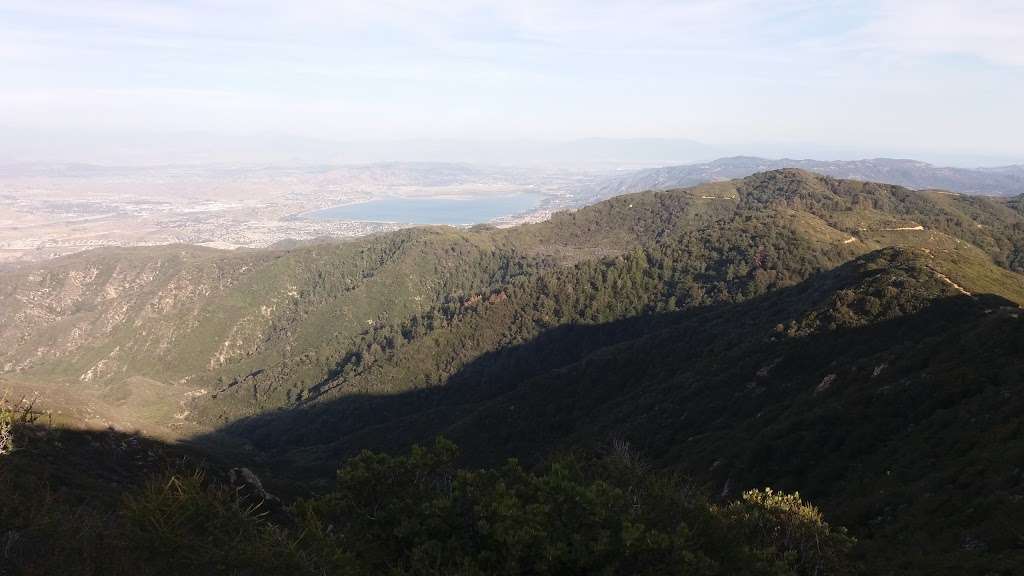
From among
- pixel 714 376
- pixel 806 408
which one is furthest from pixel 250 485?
pixel 714 376

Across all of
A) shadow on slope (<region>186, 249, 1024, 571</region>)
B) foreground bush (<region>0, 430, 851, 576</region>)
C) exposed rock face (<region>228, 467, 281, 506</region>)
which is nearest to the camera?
foreground bush (<region>0, 430, 851, 576</region>)

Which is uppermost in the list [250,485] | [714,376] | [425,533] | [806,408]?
[425,533]

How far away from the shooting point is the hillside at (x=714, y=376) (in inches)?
1287

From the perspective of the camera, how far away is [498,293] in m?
164

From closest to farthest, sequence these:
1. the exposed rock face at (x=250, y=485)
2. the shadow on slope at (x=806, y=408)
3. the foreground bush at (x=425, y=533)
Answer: the foreground bush at (x=425, y=533) < the shadow on slope at (x=806, y=408) < the exposed rock face at (x=250, y=485)

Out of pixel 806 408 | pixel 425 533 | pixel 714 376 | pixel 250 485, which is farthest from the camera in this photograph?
pixel 714 376

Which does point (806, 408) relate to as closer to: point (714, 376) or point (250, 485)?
point (714, 376)

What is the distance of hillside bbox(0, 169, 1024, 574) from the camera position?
107 ft

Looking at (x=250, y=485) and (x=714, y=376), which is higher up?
(x=714, y=376)

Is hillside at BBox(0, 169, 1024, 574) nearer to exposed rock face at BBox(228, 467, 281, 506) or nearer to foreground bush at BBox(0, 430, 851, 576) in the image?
foreground bush at BBox(0, 430, 851, 576)

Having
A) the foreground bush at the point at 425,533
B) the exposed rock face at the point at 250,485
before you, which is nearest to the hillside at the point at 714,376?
the foreground bush at the point at 425,533

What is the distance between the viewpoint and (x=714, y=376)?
73.9 m

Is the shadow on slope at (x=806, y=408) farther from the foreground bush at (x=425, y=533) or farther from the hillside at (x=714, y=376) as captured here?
the foreground bush at (x=425, y=533)

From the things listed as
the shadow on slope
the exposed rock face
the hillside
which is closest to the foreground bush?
the hillside
